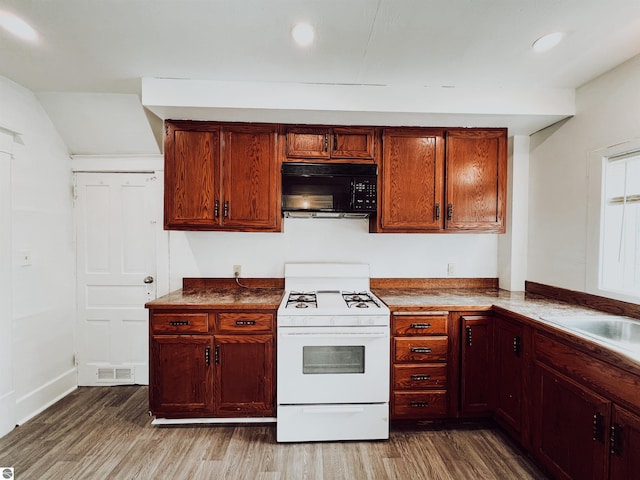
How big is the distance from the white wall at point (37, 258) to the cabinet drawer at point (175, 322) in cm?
108

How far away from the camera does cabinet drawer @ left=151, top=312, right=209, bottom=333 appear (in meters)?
2.32

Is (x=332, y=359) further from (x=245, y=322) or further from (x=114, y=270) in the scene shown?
(x=114, y=270)

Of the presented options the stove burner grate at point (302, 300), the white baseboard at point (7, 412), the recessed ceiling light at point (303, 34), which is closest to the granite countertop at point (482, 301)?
the stove burner grate at point (302, 300)

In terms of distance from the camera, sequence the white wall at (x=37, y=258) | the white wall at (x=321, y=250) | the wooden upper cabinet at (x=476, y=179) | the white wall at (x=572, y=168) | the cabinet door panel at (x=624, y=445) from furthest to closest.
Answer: the white wall at (x=321, y=250) < the wooden upper cabinet at (x=476, y=179) < the white wall at (x=37, y=258) < the white wall at (x=572, y=168) < the cabinet door panel at (x=624, y=445)

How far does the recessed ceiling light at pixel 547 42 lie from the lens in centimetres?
176

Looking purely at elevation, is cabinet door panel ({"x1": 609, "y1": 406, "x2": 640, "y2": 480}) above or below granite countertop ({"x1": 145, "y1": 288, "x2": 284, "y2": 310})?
below

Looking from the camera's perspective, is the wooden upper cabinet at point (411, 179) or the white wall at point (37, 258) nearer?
the white wall at point (37, 258)

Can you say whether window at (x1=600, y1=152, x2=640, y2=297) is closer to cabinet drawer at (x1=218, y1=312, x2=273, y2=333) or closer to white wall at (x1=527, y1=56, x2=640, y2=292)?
white wall at (x1=527, y1=56, x2=640, y2=292)

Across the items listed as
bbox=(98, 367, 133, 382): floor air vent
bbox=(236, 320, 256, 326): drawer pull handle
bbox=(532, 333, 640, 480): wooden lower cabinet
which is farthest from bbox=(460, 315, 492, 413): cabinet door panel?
bbox=(98, 367, 133, 382): floor air vent

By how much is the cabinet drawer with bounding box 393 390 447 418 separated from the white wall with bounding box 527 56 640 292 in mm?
1290

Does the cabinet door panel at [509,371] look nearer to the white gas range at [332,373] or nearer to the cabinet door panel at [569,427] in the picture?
the cabinet door panel at [569,427]

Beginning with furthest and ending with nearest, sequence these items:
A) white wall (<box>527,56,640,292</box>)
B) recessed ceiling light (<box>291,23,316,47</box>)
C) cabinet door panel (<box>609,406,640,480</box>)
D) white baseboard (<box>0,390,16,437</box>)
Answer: white baseboard (<box>0,390,16,437</box>)
white wall (<box>527,56,640,292</box>)
recessed ceiling light (<box>291,23,316,47</box>)
cabinet door panel (<box>609,406,640,480</box>)

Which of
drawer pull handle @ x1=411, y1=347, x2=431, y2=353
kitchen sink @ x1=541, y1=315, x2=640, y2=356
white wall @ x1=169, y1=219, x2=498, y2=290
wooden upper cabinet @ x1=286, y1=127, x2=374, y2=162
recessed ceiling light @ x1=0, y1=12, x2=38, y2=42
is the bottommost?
drawer pull handle @ x1=411, y1=347, x2=431, y2=353

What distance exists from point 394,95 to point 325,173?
0.75 m
